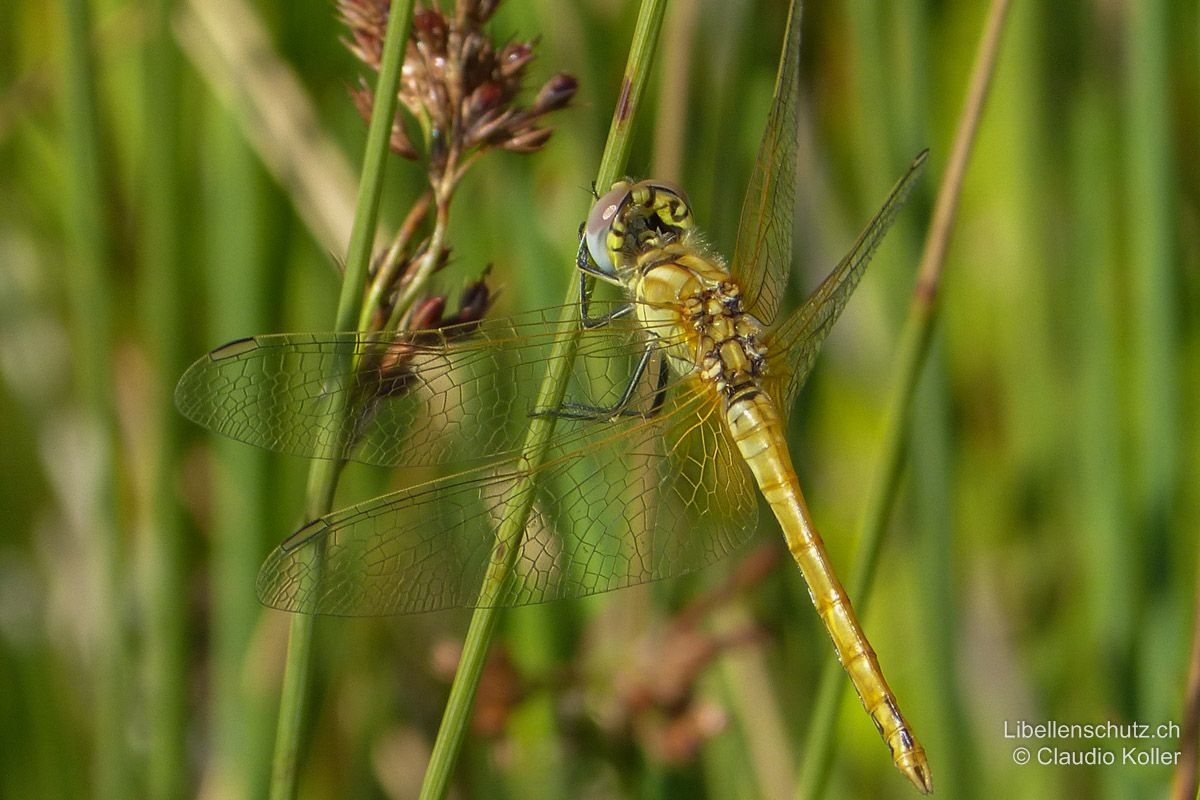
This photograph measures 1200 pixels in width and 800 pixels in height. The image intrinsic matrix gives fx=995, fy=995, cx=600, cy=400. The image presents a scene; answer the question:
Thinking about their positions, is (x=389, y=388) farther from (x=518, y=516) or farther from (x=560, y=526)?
(x=560, y=526)

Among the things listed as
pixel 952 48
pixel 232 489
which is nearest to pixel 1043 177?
pixel 952 48

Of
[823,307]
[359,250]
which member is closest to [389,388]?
[359,250]

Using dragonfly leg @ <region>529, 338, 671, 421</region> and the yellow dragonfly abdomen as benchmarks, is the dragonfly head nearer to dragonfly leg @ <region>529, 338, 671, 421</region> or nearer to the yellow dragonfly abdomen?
the yellow dragonfly abdomen

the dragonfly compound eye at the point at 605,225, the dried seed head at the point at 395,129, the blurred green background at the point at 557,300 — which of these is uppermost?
the dried seed head at the point at 395,129

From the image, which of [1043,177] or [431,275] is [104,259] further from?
[1043,177]

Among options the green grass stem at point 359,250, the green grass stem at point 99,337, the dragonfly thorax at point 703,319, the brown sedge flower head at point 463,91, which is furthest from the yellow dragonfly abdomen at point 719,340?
the green grass stem at point 99,337

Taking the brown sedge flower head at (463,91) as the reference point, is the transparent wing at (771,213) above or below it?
below

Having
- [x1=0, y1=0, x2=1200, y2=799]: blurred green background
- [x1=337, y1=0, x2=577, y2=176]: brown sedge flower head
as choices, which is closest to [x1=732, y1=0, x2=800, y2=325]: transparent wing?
[x1=0, y1=0, x2=1200, y2=799]: blurred green background

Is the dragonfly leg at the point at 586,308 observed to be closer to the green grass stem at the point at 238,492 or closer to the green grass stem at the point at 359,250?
the green grass stem at the point at 359,250
